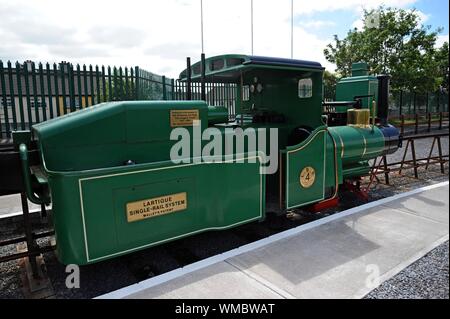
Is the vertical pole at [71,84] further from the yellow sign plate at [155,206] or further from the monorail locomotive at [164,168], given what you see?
the yellow sign plate at [155,206]

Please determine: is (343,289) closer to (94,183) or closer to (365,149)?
(94,183)

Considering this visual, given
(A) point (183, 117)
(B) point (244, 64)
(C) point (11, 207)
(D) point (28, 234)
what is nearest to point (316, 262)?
(A) point (183, 117)

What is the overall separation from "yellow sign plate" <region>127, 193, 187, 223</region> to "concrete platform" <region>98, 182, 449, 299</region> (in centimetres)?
57

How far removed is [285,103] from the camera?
510cm

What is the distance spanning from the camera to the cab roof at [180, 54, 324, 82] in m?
3.62

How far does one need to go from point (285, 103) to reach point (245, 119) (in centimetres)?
70

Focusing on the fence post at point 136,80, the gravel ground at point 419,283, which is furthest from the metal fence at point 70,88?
the gravel ground at point 419,283

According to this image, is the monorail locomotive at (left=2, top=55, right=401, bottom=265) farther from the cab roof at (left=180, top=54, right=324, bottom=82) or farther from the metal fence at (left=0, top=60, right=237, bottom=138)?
the metal fence at (left=0, top=60, right=237, bottom=138)

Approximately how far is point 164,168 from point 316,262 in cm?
179

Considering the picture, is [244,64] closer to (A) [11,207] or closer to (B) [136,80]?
(A) [11,207]

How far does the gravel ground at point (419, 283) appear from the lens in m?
2.67

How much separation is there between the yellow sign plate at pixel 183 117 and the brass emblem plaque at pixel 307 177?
65.2 inches
